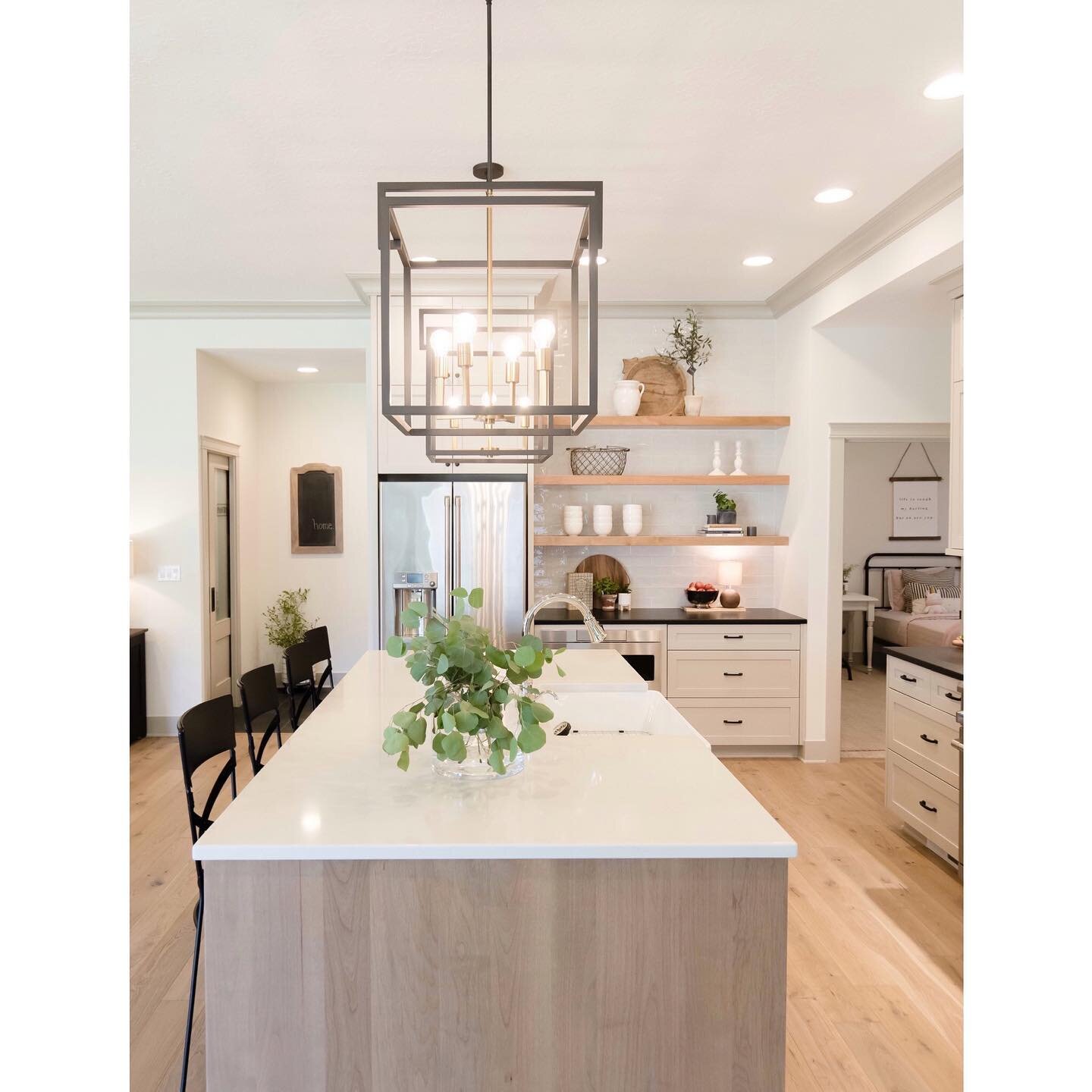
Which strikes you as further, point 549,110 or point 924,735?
point 924,735

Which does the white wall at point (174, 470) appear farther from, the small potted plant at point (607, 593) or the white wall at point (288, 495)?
the small potted plant at point (607, 593)

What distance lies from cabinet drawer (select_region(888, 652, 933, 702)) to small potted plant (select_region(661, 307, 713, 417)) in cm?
202

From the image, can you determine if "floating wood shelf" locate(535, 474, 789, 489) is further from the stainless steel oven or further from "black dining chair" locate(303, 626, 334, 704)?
"black dining chair" locate(303, 626, 334, 704)

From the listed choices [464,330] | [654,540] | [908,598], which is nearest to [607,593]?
[654,540]

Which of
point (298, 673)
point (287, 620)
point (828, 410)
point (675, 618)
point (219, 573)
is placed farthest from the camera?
point (287, 620)

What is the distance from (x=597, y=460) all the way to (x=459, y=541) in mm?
1103

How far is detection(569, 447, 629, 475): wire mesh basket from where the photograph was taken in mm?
4930

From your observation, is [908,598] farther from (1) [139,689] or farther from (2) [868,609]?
(1) [139,689]

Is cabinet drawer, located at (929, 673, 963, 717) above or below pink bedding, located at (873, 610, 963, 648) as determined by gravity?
above

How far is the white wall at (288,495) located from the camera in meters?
6.17

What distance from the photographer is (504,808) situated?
5.15ft

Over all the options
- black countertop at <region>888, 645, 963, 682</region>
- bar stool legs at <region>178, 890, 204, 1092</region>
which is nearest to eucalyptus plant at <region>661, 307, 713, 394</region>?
black countertop at <region>888, 645, 963, 682</region>
